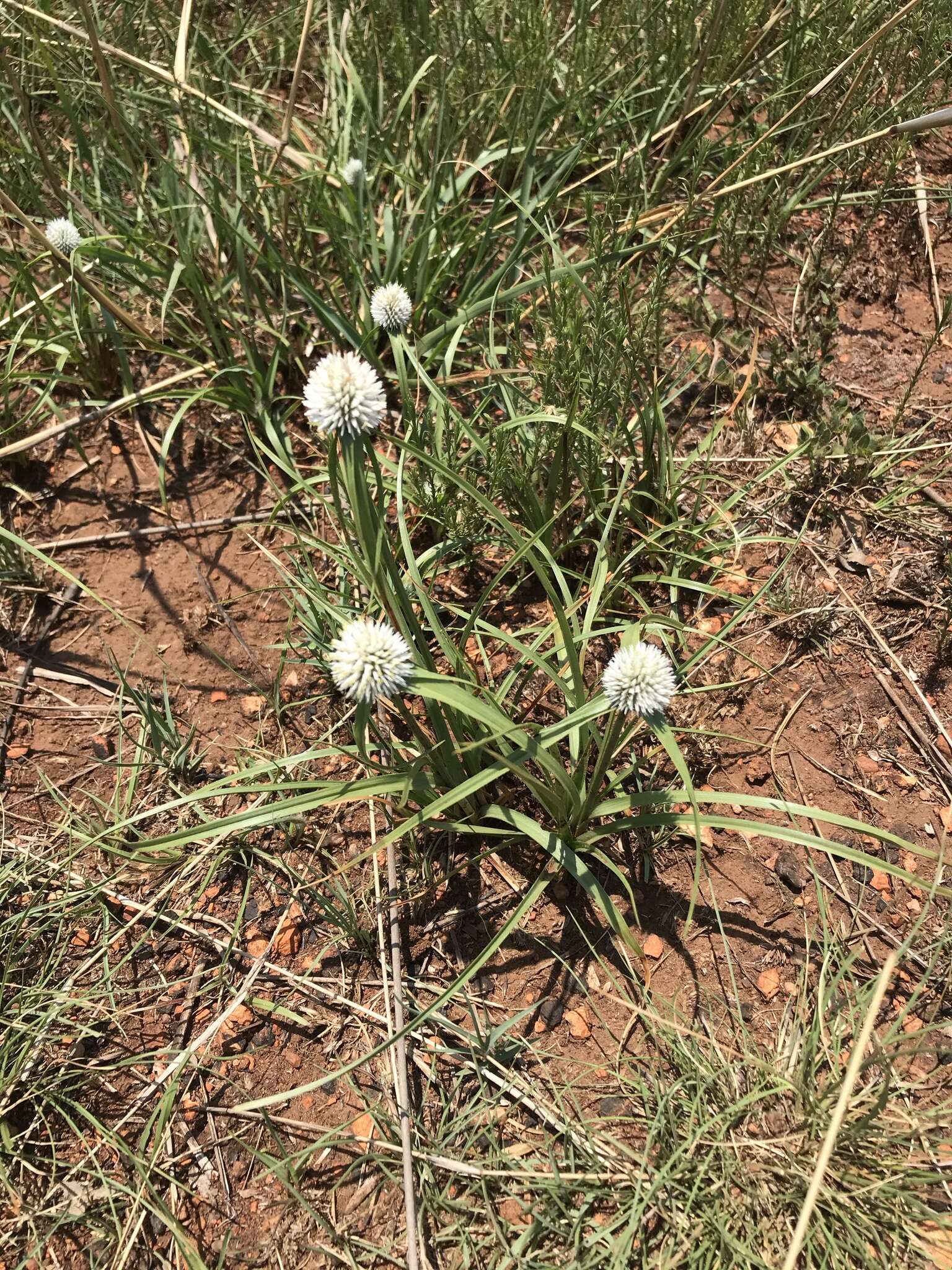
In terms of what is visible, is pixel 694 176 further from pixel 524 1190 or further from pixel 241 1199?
pixel 241 1199

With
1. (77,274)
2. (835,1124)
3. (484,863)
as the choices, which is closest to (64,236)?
(77,274)

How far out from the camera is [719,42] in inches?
114

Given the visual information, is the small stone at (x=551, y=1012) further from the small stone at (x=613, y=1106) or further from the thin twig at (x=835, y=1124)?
the thin twig at (x=835, y=1124)

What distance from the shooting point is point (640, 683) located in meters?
→ 1.52

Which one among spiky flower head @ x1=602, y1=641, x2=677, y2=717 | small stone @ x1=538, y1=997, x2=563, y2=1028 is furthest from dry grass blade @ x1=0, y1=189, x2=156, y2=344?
small stone @ x1=538, y1=997, x2=563, y2=1028

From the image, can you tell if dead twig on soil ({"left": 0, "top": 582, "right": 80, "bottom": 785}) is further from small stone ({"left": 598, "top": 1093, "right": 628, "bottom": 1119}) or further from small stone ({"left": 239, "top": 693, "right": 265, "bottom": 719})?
small stone ({"left": 598, "top": 1093, "right": 628, "bottom": 1119})

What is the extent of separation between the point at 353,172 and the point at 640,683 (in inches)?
75.6

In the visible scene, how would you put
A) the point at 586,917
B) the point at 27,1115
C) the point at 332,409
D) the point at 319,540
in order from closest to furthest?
the point at 332,409
the point at 27,1115
the point at 586,917
the point at 319,540

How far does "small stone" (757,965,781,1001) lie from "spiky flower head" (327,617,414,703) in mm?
1091

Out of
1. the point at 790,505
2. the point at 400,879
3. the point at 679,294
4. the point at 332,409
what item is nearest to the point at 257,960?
the point at 400,879

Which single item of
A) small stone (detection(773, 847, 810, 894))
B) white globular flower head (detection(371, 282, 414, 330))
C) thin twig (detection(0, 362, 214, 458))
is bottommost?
small stone (detection(773, 847, 810, 894))

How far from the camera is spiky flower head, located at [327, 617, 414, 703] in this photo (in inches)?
56.5

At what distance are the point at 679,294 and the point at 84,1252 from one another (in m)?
3.01

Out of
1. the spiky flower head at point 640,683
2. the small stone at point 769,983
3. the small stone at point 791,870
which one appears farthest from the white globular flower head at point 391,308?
the small stone at point 769,983
